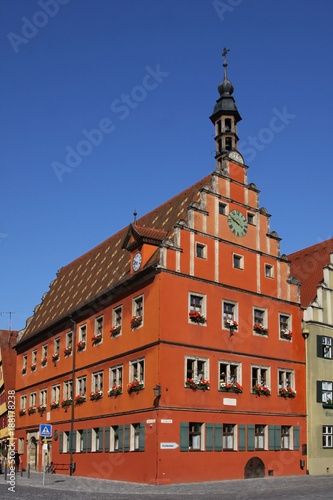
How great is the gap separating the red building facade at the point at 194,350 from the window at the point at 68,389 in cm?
7

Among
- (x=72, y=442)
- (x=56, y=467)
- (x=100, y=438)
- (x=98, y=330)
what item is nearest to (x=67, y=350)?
(x=98, y=330)

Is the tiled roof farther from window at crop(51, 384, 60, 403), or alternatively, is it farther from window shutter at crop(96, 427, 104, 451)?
window at crop(51, 384, 60, 403)

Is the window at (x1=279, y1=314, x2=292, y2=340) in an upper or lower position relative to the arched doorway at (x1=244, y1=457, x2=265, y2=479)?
upper

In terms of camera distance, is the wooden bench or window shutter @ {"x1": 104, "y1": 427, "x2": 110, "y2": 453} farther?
the wooden bench

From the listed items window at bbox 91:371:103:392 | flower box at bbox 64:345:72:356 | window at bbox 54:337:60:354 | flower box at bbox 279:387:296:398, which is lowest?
flower box at bbox 279:387:296:398

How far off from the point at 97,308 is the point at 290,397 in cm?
1244

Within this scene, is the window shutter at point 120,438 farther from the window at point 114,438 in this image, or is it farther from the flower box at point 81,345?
the flower box at point 81,345

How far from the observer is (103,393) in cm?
4003

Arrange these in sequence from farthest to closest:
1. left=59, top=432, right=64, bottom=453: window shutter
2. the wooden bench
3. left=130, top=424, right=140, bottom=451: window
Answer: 1. left=59, top=432, right=64, bottom=453: window shutter
2. the wooden bench
3. left=130, top=424, right=140, bottom=451: window

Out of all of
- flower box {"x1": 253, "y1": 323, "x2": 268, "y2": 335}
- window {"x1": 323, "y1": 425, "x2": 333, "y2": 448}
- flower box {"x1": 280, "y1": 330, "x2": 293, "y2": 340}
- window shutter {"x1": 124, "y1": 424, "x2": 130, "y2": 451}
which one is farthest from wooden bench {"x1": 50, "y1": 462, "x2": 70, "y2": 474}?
window {"x1": 323, "y1": 425, "x2": 333, "y2": 448}

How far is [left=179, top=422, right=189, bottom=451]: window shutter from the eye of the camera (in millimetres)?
33812

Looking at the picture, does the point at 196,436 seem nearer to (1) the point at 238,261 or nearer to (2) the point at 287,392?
(2) the point at 287,392

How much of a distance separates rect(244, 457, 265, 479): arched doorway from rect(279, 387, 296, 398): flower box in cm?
409

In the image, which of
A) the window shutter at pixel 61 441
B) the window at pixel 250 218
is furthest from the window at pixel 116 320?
the window shutter at pixel 61 441
